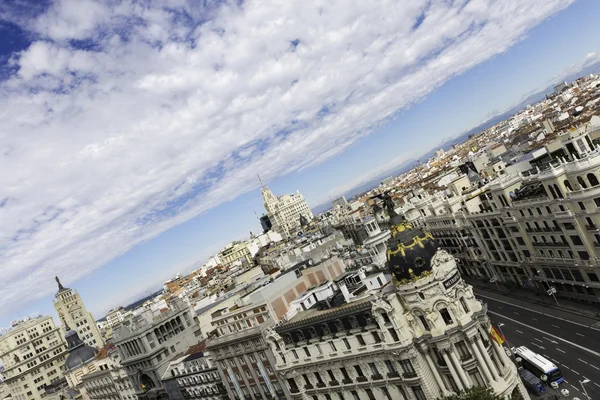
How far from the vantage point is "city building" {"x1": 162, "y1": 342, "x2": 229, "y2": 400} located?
3519 inches

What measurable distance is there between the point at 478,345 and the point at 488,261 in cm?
5254

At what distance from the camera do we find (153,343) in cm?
10881

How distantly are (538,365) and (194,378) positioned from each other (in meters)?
65.9

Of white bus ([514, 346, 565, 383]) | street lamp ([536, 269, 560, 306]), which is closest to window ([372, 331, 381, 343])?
white bus ([514, 346, 565, 383])

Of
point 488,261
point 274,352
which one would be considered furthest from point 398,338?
point 488,261

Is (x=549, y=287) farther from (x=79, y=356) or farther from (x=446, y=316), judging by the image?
(x=79, y=356)

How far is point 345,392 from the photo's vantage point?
2571 inches

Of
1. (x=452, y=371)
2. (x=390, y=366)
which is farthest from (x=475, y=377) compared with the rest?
(x=390, y=366)

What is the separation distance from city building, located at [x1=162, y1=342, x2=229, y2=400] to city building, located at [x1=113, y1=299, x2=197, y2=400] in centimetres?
485

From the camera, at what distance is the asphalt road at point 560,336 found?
189ft

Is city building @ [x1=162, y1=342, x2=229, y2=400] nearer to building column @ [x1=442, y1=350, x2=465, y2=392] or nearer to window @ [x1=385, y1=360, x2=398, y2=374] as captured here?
window @ [x1=385, y1=360, x2=398, y2=374]

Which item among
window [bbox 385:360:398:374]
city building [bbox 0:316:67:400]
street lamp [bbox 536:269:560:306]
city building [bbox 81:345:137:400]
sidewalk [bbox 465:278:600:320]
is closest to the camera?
window [bbox 385:360:398:374]

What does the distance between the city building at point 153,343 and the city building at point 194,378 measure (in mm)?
4847

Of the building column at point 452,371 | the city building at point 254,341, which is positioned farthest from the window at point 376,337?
the city building at point 254,341
